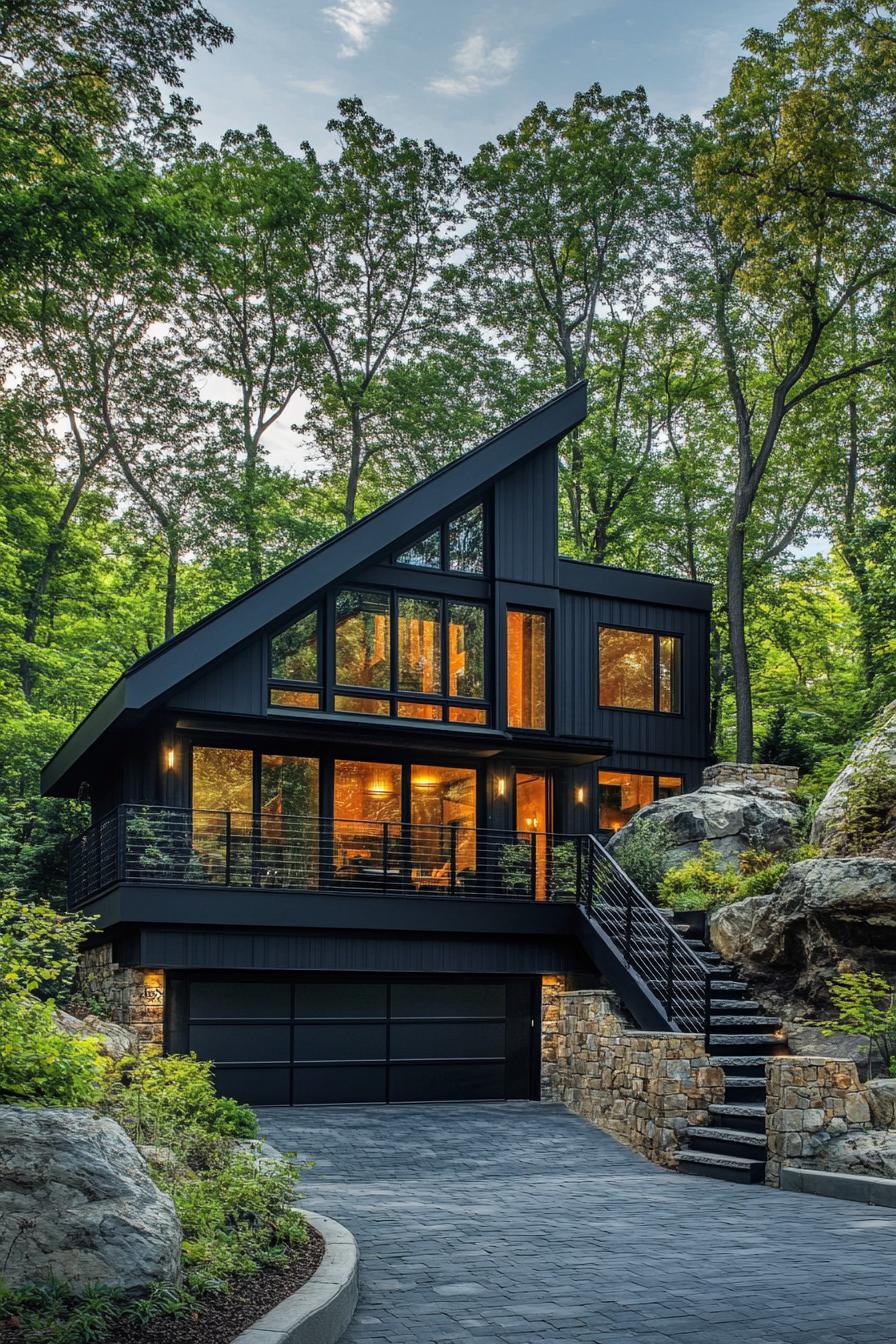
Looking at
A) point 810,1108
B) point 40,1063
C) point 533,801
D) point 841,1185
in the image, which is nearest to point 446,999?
point 533,801

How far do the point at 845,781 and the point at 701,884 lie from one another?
282 cm

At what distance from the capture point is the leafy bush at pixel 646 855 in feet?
63.4

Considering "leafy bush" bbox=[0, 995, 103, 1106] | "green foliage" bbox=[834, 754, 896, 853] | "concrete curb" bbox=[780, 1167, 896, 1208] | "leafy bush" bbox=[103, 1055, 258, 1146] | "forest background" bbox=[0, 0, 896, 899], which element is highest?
"forest background" bbox=[0, 0, 896, 899]

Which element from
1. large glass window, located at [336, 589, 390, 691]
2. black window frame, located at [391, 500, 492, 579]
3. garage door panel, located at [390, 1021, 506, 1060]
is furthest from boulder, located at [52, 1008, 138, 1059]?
black window frame, located at [391, 500, 492, 579]

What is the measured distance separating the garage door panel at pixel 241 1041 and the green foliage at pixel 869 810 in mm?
8479

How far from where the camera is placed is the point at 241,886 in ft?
56.0

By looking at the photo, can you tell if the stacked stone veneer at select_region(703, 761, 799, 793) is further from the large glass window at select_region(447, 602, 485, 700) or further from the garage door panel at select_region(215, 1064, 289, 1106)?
the garage door panel at select_region(215, 1064, 289, 1106)

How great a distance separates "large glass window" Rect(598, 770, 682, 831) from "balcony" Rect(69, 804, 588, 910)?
120 inches

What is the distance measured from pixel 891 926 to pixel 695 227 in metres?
22.1

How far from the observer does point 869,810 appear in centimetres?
1644

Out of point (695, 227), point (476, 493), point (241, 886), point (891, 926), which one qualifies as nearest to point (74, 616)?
point (476, 493)

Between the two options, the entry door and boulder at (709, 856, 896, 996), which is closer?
boulder at (709, 856, 896, 996)

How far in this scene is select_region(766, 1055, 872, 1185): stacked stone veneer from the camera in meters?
11.6

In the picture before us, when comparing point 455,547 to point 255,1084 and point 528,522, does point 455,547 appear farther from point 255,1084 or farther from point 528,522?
point 255,1084
